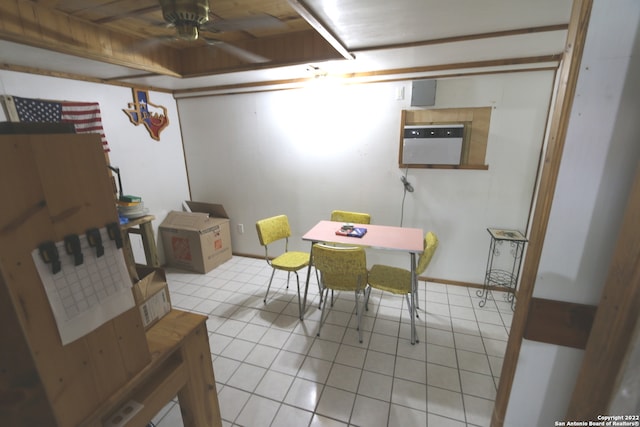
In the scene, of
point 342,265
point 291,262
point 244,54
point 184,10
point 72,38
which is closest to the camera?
point 184,10

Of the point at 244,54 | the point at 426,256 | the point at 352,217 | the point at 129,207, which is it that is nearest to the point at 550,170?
the point at 426,256

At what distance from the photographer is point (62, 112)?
2.54m

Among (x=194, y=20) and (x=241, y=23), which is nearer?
(x=194, y=20)

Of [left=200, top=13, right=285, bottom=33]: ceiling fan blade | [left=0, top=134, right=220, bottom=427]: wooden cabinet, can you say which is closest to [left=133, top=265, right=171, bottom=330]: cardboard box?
[left=0, top=134, right=220, bottom=427]: wooden cabinet

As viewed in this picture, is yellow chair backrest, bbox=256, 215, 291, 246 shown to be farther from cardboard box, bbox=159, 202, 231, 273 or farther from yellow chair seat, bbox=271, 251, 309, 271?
cardboard box, bbox=159, 202, 231, 273

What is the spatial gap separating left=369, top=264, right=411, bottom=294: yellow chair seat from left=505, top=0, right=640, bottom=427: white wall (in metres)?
1.13

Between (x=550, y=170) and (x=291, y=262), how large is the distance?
217cm

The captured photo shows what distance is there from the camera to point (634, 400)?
2.87ft

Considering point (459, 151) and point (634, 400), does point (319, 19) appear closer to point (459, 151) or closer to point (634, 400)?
point (459, 151)

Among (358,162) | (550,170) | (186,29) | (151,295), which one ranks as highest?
(186,29)

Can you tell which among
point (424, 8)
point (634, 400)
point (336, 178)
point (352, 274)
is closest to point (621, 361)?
point (634, 400)

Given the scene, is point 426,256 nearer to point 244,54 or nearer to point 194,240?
point 244,54

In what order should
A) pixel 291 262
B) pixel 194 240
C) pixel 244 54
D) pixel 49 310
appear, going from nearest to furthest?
pixel 49 310 → pixel 244 54 → pixel 291 262 → pixel 194 240

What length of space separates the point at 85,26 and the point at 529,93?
3.63 meters
